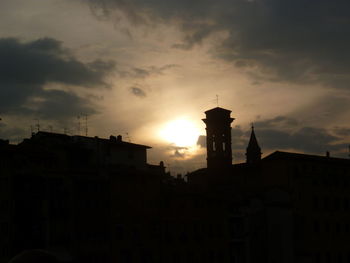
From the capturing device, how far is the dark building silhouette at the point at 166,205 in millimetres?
40938

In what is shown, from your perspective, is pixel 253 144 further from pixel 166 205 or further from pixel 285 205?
pixel 166 205

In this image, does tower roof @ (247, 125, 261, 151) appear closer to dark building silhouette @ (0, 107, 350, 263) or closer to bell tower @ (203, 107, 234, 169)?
dark building silhouette @ (0, 107, 350, 263)

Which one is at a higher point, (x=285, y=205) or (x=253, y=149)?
(x=253, y=149)

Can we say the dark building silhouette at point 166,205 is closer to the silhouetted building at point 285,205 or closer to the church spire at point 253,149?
the silhouetted building at point 285,205

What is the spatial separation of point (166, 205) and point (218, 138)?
1839cm

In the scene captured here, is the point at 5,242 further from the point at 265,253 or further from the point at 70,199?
the point at 265,253

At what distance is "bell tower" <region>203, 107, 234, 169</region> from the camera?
66.4 metres

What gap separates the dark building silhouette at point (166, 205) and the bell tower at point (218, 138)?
→ 12 centimetres

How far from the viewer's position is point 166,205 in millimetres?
50531

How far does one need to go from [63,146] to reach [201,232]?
16.0 m

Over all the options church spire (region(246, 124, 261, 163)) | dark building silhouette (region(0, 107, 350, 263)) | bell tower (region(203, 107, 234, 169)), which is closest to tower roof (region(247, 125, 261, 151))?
church spire (region(246, 124, 261, 163))

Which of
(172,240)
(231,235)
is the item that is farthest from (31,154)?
(231,235)

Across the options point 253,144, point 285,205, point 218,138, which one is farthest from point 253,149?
point 285,205

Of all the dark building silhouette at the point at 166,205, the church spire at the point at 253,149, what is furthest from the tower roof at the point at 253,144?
the dark building silhouette at the point at 166,205
